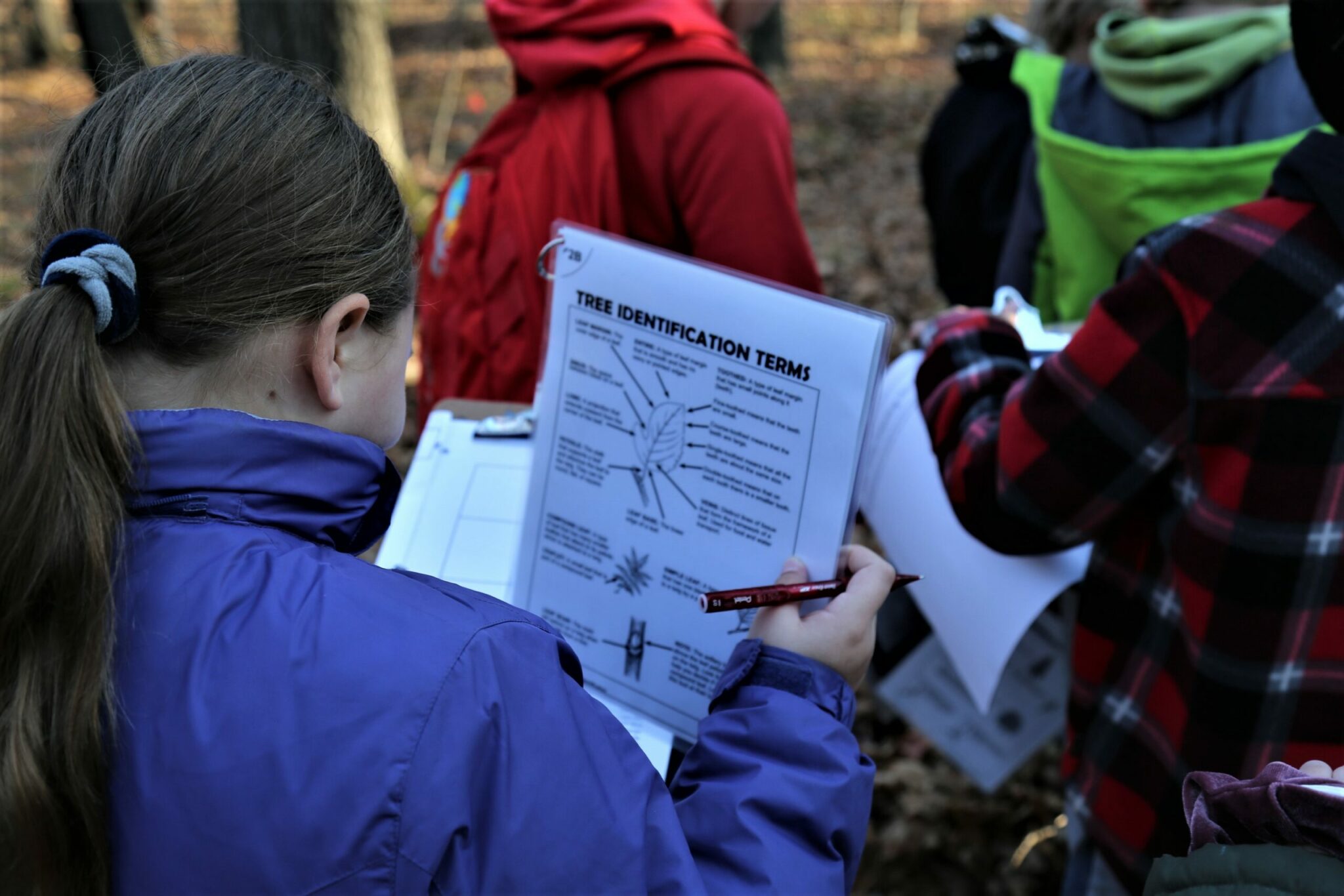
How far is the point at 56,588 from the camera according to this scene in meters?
0.94

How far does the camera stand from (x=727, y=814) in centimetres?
113

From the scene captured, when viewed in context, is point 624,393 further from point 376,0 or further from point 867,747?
point 376,0

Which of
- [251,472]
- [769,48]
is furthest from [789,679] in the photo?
[769,48]

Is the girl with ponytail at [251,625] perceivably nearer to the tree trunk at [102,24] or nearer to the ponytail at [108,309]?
the ponytail at [108,309]

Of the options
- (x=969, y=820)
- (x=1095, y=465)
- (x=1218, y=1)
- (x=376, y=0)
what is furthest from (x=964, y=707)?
(x=376, y=0)

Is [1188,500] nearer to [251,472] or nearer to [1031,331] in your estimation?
[1031,331]

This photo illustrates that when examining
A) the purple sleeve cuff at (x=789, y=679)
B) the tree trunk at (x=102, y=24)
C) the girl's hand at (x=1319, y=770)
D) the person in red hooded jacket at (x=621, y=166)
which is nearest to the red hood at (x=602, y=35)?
the person in red hooded jacket at (x=621, y=166)

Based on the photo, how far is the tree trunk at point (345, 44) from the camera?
6023 millimetres

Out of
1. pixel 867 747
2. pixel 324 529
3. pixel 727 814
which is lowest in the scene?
pixel 867 747

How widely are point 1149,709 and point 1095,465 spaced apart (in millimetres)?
409

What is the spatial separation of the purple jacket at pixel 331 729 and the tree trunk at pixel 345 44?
199 inches

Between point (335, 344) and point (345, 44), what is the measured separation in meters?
5.81

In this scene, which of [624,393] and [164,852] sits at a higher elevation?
[624,393]

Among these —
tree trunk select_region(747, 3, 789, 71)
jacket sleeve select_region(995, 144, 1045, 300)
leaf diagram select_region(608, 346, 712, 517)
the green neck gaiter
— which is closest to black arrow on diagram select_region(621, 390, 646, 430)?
leaf diagram select_region(608, 346, 712, 517)
